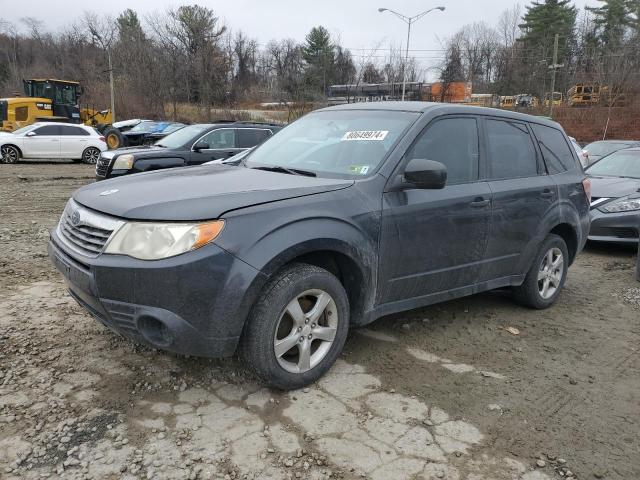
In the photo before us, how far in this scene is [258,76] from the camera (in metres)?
66.1

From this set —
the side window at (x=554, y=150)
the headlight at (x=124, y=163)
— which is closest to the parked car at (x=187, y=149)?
the headlight at (x=124, y=163)

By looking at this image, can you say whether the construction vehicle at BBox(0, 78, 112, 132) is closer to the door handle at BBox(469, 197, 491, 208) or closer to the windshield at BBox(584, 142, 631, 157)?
the windshield at BBox(584, 142, 631, 157)

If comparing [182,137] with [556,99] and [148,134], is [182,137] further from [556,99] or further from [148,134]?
[556,99]

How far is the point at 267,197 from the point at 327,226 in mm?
388

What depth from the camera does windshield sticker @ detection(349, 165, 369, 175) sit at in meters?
3.54

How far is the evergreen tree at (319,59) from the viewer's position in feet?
186

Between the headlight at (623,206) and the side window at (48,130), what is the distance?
1700 cm

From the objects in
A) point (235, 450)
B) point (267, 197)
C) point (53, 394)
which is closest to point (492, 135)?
point (267, 197)

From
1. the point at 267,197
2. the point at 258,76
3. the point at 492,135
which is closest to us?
the point at 267,197

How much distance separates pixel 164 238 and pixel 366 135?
172cm

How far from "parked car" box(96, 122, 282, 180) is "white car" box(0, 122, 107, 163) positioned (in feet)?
30.2

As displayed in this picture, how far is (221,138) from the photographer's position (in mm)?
10695

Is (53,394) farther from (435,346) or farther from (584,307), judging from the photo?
(584,307)

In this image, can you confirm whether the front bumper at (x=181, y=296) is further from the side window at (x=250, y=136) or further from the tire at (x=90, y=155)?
the tire at (x=90, y=155)
